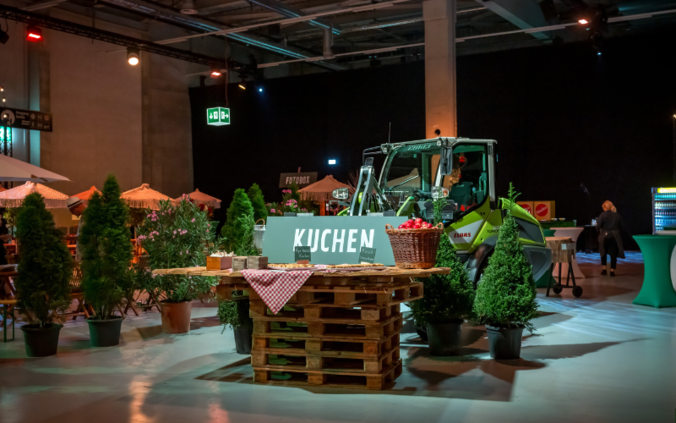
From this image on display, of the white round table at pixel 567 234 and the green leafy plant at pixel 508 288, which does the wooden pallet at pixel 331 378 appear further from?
the white round table at pixel 567 234

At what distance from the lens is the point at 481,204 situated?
7.54 m

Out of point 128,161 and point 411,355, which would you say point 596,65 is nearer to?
point 411,355

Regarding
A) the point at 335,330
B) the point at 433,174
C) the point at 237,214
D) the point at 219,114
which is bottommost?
the point at 335,330

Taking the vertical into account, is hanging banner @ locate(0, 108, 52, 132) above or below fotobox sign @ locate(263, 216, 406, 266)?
above

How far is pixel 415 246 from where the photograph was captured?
169 inches

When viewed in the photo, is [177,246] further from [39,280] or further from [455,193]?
[455,193]

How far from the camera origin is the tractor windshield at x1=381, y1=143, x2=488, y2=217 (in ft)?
25.1

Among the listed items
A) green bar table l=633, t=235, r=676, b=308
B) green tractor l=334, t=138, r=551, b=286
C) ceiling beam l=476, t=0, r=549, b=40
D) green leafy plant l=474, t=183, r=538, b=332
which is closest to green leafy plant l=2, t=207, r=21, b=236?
green tractor l=334, t=138, r=551, b=286

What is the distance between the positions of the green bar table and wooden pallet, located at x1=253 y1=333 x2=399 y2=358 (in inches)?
198

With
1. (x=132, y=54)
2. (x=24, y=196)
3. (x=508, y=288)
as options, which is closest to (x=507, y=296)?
(x=508, y=288)

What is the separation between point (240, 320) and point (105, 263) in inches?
68.1

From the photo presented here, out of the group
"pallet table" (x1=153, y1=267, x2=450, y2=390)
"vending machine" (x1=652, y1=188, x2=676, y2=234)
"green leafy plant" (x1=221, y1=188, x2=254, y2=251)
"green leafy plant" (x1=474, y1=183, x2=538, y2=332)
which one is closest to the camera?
"pallet table" (x1=153, y1=267, x2=450, y2=390)

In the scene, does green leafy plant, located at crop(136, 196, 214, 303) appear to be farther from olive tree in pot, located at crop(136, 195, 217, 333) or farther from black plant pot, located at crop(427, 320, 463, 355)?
black plant pot, located at crop(427, 320, 463, 355)

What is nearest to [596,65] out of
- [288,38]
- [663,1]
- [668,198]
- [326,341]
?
[663,1]
